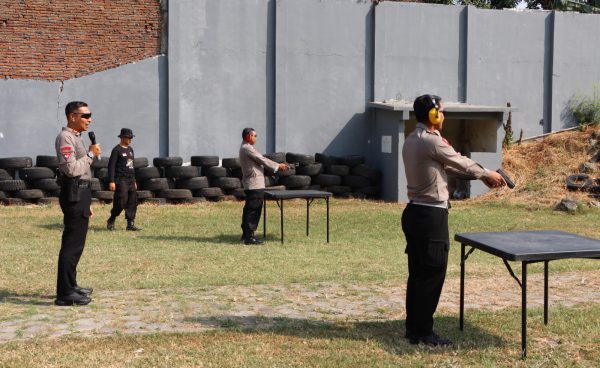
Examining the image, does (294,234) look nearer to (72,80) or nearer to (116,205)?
(116,205)

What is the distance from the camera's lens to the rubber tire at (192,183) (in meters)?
19.5

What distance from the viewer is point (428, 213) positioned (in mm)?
6375

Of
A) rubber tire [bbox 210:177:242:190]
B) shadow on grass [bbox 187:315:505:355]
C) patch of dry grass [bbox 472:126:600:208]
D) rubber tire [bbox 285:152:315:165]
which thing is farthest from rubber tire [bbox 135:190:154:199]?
shadow on grass [bbox 187:315:505:355]

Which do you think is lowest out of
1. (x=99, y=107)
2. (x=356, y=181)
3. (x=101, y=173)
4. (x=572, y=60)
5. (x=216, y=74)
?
(x=356, y=181)

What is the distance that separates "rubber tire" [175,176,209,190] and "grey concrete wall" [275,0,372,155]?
2.80 meters

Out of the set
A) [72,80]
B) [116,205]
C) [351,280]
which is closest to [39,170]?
[72,80]

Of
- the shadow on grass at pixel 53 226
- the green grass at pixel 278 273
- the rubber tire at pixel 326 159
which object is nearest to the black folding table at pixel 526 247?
the green grass at pixel 278 273

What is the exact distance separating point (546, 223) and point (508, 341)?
9.98m

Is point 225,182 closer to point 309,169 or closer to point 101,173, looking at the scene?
point 309,169

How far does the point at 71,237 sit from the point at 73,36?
44.1ft

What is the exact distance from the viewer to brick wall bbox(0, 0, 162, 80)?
776 inches

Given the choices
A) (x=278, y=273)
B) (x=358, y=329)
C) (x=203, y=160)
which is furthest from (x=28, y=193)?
(x=358, y=329)

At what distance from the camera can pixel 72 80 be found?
19.8 meters

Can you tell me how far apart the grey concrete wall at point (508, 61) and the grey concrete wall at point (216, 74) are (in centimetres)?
618
